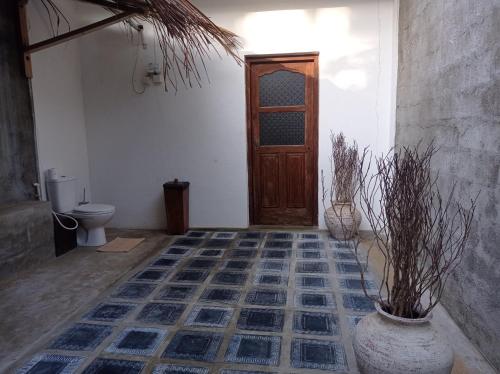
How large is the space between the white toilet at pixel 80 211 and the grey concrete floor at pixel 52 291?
6.6 inches

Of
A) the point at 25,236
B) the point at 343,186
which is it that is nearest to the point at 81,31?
the point at 25,236

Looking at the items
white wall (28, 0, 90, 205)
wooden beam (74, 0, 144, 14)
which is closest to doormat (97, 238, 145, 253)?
white wall (28, 0, 90, 205)

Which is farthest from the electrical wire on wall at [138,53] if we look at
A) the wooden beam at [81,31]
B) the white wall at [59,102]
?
the wooden beam at [81,31]

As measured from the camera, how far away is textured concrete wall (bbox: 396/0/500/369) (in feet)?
5.76

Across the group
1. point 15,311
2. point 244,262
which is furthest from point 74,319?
point 244,262

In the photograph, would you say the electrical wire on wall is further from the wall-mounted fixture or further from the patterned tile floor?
the patterned tile floor

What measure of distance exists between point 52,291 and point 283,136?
8.92ft

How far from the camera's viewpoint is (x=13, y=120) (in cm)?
329

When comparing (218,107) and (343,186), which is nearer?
(343,186)

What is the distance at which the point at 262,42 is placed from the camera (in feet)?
13.1

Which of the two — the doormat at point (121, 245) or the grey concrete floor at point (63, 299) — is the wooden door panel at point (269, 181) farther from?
the doormat at point (121, 245)

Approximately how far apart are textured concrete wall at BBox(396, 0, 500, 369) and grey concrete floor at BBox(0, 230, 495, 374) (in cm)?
10

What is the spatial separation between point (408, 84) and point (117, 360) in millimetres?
3092

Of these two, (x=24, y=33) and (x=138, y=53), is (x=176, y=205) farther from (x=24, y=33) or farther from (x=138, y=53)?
(x=24, y=33)
